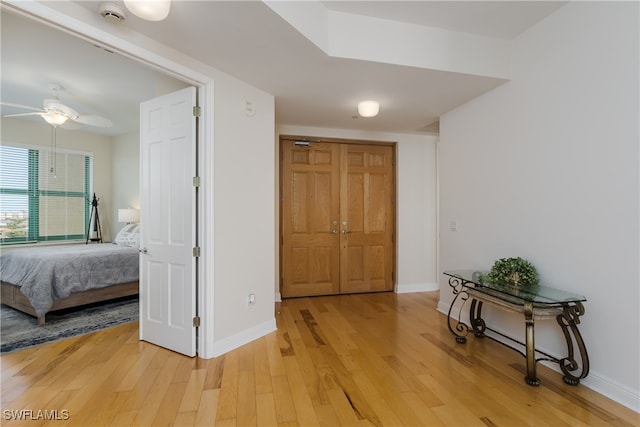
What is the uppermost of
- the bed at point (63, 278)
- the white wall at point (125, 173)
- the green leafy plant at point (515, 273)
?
the white wall at point (125, 173)

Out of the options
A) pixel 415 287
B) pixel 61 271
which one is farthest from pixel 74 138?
pixel 415 287

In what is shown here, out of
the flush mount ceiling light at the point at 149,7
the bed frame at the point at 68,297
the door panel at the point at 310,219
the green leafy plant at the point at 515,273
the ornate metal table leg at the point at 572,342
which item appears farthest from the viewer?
the door panel at the point at 310,219

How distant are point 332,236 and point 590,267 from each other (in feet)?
9.55

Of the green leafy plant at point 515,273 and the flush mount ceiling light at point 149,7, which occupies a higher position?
the flush mount ceiling light at point 149,7

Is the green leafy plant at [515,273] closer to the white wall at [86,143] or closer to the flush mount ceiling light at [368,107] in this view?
the flush mount ceiling light at [368,107]

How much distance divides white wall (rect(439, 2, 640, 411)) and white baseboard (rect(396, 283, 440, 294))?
1652 mm

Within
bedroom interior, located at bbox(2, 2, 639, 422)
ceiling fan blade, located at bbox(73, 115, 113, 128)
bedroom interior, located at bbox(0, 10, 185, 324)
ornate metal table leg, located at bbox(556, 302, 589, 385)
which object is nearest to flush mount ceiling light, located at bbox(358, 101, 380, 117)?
bedroom interior, located at bbox(2, 2, 639, 422)

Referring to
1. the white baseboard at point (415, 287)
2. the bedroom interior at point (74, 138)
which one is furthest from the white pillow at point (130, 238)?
the white baseboard at point (415, 287)

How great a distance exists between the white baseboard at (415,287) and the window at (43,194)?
19.5ft

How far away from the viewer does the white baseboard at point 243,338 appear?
258 centimetres

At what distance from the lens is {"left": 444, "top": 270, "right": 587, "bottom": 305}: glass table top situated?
2.06 metres

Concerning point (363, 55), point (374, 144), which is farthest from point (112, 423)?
point (374, 144)

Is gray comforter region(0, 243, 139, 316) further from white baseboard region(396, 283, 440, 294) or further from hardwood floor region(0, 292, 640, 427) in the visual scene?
white baseboard region(396, 283, 440, 294)

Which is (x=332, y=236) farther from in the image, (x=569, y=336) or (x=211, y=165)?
(x=569, y=336)
